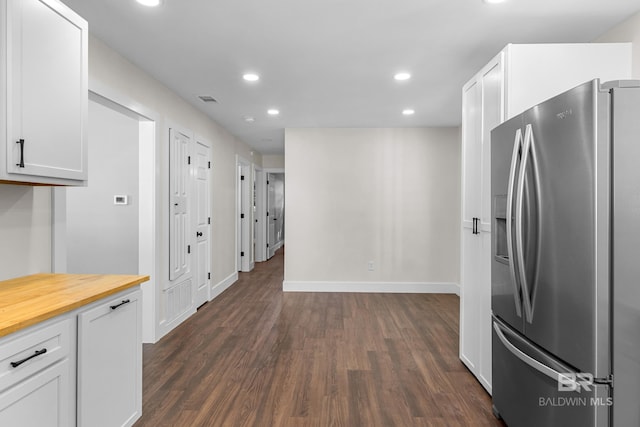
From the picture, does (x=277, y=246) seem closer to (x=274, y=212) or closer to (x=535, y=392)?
(x=274, y=212)

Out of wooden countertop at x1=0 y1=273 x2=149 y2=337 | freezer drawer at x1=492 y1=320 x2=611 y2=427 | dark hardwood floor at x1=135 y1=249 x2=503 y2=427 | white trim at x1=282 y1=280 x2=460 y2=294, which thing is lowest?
dark hardwood floor at x1=135 y1=249 x2=503 y2=427

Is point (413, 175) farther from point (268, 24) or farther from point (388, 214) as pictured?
point (268, 24)

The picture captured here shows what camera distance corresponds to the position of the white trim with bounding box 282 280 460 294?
5.67 meters

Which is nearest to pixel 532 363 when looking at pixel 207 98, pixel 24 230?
pixel 24 230

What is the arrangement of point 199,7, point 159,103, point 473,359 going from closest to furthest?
point 199,7, point 473,359, point 159,103

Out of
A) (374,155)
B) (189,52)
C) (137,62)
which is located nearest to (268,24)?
(189,52)

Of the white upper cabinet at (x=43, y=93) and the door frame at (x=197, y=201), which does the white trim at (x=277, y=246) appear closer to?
the door frame at (x=197, y=201)

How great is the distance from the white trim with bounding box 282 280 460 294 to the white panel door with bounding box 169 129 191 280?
1.92 meters

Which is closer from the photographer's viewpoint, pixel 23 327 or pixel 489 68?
pixel 23 327

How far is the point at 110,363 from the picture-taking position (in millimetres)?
1796

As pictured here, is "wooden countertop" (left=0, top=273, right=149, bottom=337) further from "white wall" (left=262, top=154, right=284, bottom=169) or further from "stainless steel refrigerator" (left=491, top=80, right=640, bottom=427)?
"white wall" (left=262, top=154, right=284, bottom=169)

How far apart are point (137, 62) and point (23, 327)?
2582 millimetres

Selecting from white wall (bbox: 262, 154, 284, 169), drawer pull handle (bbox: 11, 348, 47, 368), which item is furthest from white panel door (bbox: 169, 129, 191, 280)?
white wall (bbox: 262, 154, 284, 169)

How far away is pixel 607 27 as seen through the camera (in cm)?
252
